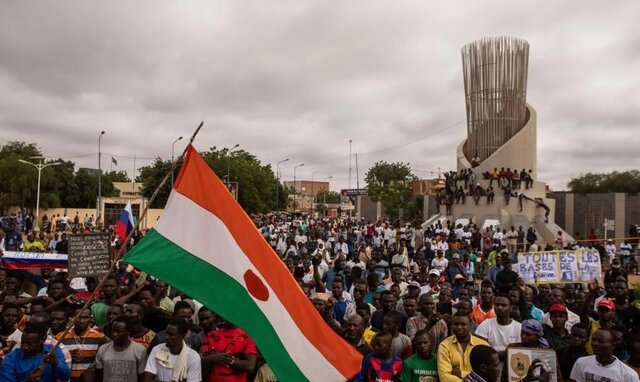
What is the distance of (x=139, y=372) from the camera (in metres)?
4.31

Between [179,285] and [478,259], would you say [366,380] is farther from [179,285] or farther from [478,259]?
[478,259]

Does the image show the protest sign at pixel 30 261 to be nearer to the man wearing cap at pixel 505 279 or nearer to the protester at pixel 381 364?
the protester at pixel 381 364

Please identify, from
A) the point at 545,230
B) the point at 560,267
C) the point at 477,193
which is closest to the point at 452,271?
the point at 560,267

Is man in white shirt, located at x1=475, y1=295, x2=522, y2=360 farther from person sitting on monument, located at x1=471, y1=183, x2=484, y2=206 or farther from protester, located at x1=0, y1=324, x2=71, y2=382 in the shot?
person sitting on monument, located at x1=471, y1=183, x2=484, y2=206

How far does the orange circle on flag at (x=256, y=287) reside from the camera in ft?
13.4

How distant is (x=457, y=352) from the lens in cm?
459

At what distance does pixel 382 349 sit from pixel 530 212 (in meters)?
26.5

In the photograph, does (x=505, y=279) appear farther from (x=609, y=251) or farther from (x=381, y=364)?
(x=609, y=251)

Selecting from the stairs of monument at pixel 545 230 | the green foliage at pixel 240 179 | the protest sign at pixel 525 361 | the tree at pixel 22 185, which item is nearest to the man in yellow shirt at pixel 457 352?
the protest sign at pixel 525 361

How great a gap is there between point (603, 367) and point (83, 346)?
443 cm

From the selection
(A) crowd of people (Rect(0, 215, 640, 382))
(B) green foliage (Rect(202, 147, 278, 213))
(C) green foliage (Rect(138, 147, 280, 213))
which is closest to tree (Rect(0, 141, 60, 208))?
(C) green foliage (Rect(138, 147, 280, 213))

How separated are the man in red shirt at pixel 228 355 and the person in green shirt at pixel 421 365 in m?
1.32

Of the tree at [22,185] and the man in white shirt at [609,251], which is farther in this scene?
the tree at [22,185]

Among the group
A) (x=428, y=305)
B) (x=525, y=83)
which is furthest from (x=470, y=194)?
(x=428, y=305)
